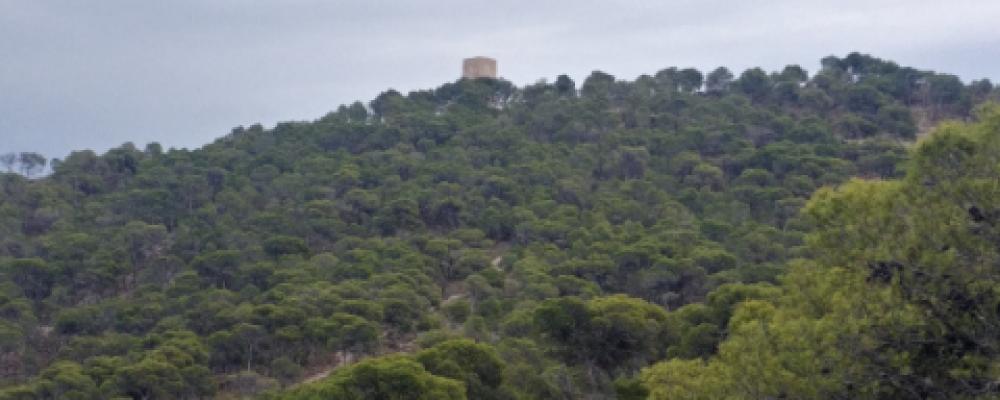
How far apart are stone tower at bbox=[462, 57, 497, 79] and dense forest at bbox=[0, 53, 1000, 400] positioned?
21.3 feet

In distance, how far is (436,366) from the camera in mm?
21141

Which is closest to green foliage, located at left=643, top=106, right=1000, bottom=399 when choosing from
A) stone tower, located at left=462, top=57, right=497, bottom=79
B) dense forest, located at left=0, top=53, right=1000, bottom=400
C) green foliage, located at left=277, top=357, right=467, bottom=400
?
dense forest, located at left=0, top=53, right=1000, bottom=400

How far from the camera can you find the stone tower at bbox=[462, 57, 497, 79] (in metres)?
72.1

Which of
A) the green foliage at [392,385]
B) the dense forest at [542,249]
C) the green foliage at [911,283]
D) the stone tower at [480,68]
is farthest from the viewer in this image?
the stone tower at [480,68]

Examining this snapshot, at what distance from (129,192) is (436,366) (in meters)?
29.6

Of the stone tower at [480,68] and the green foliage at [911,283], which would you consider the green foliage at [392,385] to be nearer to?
the green foliage at [911,283]

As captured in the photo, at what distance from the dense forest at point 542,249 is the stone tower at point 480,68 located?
21.3 ft

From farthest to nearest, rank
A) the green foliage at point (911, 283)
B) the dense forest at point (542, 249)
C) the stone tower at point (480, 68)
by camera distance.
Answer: the stone tower at point (480, 68) → the dense forest at point (542, 249) → the green foliage at point (911, 283)

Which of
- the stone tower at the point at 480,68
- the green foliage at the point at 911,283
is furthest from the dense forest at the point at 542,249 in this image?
the stone tower at the point at 480,68

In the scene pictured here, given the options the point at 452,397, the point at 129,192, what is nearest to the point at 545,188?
the point at 129,192

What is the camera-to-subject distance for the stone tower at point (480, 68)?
237 ft

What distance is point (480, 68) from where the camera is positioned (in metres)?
72.1

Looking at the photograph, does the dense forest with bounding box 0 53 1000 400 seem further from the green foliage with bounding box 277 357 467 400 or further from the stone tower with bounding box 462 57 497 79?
the stone tower with bounding box 462 57 497 79

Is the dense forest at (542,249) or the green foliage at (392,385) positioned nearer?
the dense forest at (542,249)
